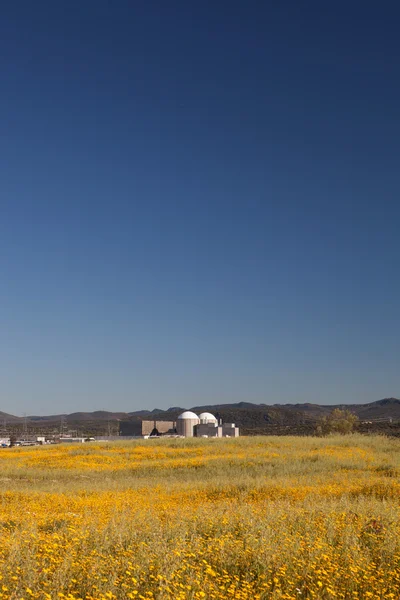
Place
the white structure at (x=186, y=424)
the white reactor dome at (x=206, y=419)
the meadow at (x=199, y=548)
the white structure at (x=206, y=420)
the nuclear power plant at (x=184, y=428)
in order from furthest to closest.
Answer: the white reactor dome at (x=206, y=419), the white structure at (x=206, y=420), the white structure at (x=186, y=424), the nuclear power plant at (x=184, y=428), the meadow at (x=199, y=548)

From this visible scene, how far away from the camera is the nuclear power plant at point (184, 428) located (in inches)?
3408

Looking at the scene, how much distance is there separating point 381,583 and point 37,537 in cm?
486

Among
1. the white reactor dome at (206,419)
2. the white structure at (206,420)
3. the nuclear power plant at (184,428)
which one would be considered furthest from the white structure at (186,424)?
the white reactor dome at (206,419)

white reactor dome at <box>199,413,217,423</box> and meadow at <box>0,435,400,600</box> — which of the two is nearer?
meadow at <box>0,435,400,600</box>

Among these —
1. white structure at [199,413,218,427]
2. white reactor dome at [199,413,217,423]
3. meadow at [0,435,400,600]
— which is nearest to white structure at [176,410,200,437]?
white structure at [199,413,218,427]

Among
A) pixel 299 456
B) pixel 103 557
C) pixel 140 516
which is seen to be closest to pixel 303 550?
pixel 103 557

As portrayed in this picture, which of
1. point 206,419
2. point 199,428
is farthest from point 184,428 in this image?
point 206,419

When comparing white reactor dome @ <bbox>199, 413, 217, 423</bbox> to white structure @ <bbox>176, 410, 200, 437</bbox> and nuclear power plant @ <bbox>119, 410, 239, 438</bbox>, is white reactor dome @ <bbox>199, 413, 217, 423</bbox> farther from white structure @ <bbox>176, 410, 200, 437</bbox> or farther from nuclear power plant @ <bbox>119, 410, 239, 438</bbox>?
white structure @ <bbox>176, 410, 200, 437</bbox>

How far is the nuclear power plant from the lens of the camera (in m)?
86.6

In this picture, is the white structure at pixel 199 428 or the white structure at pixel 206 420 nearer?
the white structure at pixel 199 428

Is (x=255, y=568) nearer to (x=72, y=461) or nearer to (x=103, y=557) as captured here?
(x=103, y=557)

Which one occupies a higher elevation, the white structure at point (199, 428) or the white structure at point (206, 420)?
the white structure at point (206, 420)

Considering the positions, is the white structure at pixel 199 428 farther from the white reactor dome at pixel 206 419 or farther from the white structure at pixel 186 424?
the white reactor dome at pixel 206 419

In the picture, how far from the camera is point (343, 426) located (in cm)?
7569
